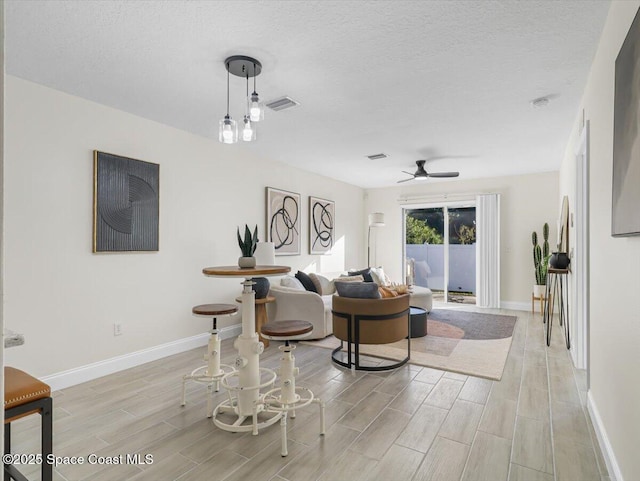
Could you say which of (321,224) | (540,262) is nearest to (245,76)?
(321,224)

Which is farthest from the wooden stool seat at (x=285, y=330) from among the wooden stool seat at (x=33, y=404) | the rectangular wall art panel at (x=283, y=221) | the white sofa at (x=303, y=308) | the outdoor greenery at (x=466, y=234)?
the outdoor greenery at (x=466, y=234)

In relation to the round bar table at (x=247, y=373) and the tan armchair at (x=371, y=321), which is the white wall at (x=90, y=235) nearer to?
the round bar table at (x=247, y=373)

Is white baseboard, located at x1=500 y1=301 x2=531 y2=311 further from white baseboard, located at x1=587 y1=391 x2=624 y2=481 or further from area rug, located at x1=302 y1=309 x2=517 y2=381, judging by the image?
white baseboard, located at x1=587 y1=391 x2=624 y2=481

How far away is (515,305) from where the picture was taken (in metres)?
6.75

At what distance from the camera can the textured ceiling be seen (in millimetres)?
2076

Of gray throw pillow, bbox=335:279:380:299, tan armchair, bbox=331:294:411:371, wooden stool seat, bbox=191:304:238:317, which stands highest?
gray throw pillow, bbox=335:279:380:299

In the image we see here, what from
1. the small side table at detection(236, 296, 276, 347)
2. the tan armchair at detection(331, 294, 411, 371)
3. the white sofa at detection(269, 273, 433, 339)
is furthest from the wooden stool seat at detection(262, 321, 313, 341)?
the white sofa at detection(269, 273, 433, 339)

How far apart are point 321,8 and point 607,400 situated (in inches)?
107

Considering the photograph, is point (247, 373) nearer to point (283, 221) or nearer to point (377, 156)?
point (283, 221)

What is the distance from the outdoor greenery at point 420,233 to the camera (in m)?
7.78

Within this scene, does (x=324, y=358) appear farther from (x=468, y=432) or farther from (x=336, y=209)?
(x=336, y=209)

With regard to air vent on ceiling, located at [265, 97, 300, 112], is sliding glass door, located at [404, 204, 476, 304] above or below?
below

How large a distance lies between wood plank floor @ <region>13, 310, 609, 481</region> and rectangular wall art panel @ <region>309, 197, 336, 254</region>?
10.9 feet

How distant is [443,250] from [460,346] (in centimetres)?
369
